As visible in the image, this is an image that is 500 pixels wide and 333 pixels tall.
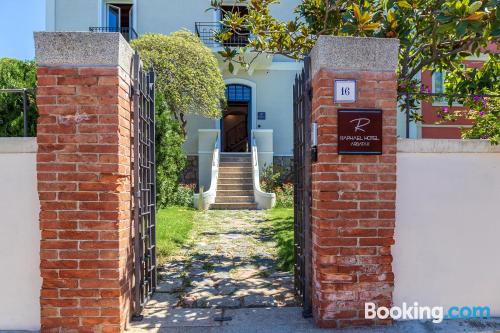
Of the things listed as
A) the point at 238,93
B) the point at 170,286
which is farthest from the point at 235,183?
the point at 170,286

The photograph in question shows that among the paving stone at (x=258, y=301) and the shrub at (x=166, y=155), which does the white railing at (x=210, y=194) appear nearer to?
the shrub at (x=166, y=155)

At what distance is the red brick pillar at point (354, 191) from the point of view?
11.1 feet

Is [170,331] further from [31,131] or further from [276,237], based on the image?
[31,131]

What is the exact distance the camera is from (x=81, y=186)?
10.6ft

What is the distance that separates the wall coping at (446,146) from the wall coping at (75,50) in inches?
107

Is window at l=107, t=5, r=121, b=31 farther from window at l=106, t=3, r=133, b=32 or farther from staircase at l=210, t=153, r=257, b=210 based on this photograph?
staircase at l=210, t=153, r=257, b=210

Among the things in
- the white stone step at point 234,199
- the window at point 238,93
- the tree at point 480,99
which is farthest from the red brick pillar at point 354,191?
the window at point 238,93

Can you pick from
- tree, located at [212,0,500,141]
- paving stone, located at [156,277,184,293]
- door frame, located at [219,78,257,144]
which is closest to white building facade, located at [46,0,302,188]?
door frame, located at [219,78,257,144]

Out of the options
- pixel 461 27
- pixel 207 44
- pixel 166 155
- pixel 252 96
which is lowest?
pixel 166 155

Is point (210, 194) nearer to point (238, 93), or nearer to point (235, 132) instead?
point (238, 93)

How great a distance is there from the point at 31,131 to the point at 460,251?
24.8 feet

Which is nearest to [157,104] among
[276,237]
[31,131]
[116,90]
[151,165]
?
[31,131]

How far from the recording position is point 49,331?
10.7 feet

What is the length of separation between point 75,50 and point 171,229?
4.86 m
